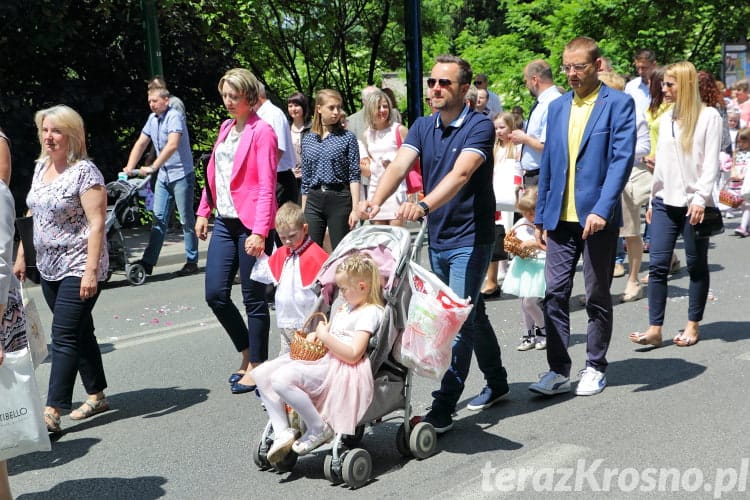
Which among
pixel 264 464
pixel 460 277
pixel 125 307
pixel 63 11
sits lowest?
pixel 125 307

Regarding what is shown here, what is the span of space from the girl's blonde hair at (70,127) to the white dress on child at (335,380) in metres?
1.85

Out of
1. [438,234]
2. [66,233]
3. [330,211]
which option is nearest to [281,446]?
[438,234]

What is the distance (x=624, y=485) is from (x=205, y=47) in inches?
544

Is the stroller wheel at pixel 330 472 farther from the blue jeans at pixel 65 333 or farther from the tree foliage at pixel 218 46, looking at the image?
the tree foliage at pixel 218 46

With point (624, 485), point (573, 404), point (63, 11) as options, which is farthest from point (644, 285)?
point (63, 11)

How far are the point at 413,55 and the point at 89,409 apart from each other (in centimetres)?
1206

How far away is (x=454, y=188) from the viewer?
507 centimetres

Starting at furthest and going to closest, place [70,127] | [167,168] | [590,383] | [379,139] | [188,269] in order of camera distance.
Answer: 1. [188,269]
2. [167,168]
3. [379,139]
4. [590,383]
5. [70,127]

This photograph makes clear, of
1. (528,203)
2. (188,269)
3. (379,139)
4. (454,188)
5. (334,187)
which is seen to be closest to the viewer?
(454,188)

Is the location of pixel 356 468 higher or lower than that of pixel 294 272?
lower

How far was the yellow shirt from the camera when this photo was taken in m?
5.81

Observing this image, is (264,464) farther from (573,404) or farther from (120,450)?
(573,404)

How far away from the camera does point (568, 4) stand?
23.9 meters

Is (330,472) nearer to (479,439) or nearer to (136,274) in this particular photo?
(479,439)
